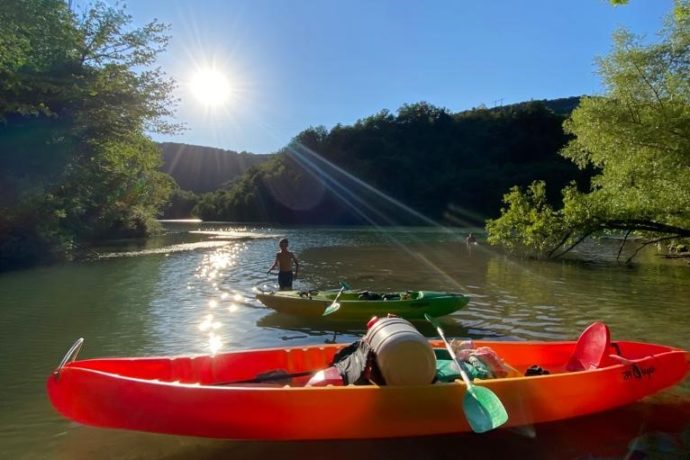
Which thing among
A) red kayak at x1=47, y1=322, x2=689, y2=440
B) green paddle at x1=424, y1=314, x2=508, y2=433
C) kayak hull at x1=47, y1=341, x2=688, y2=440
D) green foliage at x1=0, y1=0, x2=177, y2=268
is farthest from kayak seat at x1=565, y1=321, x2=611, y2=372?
green foliage at x1=0, y1=0, x2=177, y2=268

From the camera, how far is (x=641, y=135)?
1658cm

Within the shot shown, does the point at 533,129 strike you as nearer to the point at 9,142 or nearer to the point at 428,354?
the point at 9,142

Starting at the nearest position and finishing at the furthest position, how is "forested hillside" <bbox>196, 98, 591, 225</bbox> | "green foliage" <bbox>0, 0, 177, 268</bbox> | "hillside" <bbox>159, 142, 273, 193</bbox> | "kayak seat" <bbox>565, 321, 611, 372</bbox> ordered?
"kayak seat" <bbox>565, 321, 611, 372</bbox>, "green foliage" <bbox>0, 0, 177, 268</bbox>, "forested hillside" <bbox>196, 98, 591, 225</bbox>, "hillside" <bbox>159, 142, 273, 193</bbox>

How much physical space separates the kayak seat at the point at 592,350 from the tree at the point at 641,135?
12.0m

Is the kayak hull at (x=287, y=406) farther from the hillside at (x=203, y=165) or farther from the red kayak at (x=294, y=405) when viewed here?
the hillside at (x=203, y=165)

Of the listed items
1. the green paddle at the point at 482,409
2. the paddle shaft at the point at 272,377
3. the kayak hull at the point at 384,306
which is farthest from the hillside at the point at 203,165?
the green paddle at the point at 482,409

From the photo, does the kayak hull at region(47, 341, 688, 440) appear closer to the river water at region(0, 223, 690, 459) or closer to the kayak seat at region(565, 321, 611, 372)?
the river water at region(0, 223, 690, 459)

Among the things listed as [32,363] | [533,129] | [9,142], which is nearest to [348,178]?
[533,129]

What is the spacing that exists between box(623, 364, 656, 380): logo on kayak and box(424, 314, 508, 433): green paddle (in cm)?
216

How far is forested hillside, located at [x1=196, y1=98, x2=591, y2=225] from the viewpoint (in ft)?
264

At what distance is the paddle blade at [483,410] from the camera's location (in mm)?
4707

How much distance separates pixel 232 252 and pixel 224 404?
26.1 meters

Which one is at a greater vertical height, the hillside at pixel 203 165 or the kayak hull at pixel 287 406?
the hillside at pixel 203 165

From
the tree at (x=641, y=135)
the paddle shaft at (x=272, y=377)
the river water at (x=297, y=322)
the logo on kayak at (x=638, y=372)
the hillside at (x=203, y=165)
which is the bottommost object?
the river water at (x=297, y=322)
